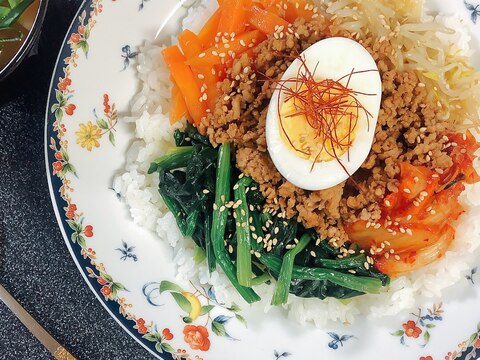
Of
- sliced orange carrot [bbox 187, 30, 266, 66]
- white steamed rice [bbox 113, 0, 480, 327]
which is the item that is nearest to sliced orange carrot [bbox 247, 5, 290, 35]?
sliced orange carrot [bbox 187, 30, 266, 66]

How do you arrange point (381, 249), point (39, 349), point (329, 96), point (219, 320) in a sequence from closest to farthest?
point (329, 96) < point (381, 249) < point (219, 320) < point (39, 349)

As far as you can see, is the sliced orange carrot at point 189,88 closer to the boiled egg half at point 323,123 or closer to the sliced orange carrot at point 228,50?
the sliced orange carrot at point 228,50

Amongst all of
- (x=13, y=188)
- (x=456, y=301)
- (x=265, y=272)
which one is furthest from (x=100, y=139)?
(x=456, y=301)

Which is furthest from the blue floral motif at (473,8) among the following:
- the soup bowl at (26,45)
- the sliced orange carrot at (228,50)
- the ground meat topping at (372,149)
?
the soup bowl at (26,45)

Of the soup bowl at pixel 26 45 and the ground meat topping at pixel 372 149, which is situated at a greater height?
the soup bowl at pixel 26 45

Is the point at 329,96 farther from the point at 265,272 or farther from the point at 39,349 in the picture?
the point at 39,349

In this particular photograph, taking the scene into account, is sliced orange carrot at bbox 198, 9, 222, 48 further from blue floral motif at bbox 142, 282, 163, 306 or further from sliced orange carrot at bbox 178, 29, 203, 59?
blue floral motif at bbox 142, 282, 163, 306

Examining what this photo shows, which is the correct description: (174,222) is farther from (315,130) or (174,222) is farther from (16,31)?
Answer: (16,31)
